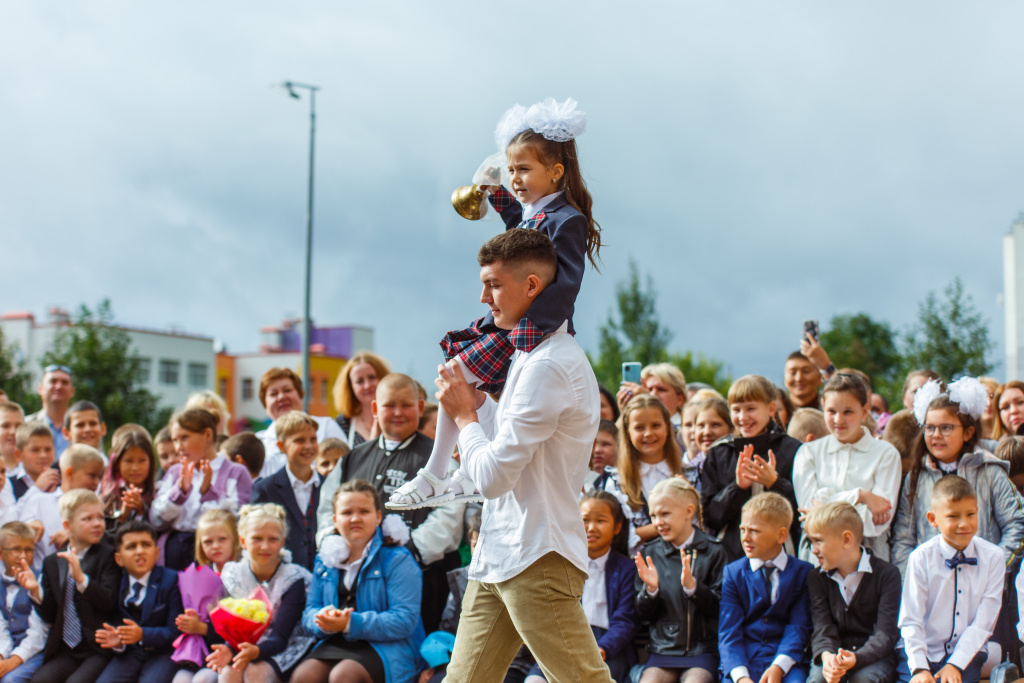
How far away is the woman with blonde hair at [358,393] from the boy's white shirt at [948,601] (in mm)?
3868

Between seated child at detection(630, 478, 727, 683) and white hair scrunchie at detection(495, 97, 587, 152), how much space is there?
279cm

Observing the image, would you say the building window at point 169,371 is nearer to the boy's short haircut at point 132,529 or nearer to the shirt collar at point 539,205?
the boy's short haircut at point 132,529

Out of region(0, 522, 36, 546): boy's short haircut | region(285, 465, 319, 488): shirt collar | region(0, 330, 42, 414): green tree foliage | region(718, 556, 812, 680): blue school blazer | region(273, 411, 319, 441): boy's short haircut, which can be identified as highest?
region(0, 330, 42, 414): green tree foliage

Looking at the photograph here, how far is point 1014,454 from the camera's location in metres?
5.43

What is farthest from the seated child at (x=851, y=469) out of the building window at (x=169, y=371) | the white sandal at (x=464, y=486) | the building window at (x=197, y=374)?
the building window at (x=197, y=374)

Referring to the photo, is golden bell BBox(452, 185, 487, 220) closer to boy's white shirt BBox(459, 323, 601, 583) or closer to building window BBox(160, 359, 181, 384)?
boy's white shirt BBox(459, 323, 601, 583)

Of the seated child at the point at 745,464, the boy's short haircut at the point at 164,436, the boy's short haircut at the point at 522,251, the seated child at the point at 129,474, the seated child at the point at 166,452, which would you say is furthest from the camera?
the boy's short haircut at the point at 164,436

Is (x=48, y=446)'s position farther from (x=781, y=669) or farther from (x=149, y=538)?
(x=781, y=669)

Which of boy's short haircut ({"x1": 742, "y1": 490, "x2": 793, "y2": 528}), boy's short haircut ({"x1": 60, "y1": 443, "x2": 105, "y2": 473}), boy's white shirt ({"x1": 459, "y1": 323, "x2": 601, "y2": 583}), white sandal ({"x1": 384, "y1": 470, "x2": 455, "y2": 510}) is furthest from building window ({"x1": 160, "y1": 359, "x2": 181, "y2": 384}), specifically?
boy's white shirt ({"x1": 459, "y1": 323, "x2": 601, "y2": 583})

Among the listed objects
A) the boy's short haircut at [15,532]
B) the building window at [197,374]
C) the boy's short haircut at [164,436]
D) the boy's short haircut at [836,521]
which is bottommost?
the boy's short haircut at [15,532]

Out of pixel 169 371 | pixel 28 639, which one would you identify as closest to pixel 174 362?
pixel 169 371

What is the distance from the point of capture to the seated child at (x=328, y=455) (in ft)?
21.7

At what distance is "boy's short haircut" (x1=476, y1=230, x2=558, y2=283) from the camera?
279cm

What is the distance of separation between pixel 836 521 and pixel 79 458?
493 cm
